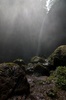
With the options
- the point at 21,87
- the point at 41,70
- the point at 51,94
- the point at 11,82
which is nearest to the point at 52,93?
the point at 51,94

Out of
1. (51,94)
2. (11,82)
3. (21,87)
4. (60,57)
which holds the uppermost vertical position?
(60,57)

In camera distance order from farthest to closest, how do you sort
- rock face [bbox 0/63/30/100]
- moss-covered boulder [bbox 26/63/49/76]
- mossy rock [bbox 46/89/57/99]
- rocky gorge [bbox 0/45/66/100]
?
moss-covered boulder [bbox 26/63/49/76] → mossy rock [bbox 46/89/57/99] → rocky gorge [bbox 0/45/66/100] → rock face [bbox 0/63/30/100]

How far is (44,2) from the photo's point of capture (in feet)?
151

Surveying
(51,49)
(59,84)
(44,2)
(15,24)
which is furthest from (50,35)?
(59,84)

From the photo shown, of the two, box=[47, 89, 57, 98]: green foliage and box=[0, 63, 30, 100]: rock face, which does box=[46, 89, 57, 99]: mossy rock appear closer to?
box=[47, 89, 57, 98]: green foliage

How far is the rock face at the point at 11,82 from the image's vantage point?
844 cm

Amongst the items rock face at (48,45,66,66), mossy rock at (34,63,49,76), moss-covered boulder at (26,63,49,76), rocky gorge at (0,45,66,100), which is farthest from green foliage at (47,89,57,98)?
rock face at (48,45,66,66)

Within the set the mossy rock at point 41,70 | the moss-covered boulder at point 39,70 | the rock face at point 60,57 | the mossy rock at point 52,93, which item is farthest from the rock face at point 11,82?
the rock face at point 60,57

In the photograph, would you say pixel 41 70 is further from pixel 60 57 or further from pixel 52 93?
pixel 52 93

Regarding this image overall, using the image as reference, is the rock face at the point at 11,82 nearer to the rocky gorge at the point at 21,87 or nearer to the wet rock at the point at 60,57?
the rocky gorge at the point at 21,87

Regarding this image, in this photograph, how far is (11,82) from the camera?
8.80m

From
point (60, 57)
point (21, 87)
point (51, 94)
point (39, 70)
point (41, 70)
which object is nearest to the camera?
point (21, 87)

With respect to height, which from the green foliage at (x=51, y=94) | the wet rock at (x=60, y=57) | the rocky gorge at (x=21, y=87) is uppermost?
the wet rock at (x=60, y=57)

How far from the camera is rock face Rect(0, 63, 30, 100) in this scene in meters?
8.44
